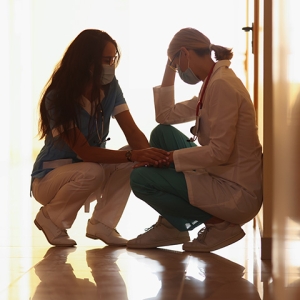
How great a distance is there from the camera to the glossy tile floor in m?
2.02

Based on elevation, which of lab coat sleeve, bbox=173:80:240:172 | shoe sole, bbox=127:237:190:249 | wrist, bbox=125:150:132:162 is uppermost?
lab coat sleeve, bbox=173:80:240:172

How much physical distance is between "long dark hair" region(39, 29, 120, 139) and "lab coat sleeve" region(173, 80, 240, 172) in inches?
21.0

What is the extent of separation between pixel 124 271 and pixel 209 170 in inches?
23.0

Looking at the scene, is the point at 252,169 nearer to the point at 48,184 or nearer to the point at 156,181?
the point at 156,181

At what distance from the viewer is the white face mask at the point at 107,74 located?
287cm

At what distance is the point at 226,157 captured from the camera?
254cm

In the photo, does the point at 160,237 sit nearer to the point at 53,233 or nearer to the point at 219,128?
the point at 53,233

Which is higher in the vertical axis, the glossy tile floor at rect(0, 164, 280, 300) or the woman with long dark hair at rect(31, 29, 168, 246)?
the woman with long dark hair at rect(31, 29, 168, 246)

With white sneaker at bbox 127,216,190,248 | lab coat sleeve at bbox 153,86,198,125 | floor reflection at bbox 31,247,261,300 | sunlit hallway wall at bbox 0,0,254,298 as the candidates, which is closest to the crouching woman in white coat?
white sneaker at bbox 127,216,190,248

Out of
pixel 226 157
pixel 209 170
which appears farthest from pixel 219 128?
pixel 209 170

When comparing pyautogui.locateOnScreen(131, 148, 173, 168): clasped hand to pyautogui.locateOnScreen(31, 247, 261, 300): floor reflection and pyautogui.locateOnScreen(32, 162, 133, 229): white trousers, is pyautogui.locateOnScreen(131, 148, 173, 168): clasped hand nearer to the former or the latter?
pyautogui.locateOnScreen(32, 162, 133, 229): white trousers

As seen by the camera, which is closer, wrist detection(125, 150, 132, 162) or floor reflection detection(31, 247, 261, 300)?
floor reflection detection(31, 247, 261, 300)

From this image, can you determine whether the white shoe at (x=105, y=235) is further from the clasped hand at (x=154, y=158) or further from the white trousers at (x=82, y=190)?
the clasped hand at (x=154, y=158)

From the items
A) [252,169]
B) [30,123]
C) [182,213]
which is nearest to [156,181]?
[182,213]
